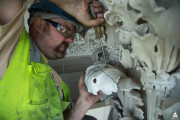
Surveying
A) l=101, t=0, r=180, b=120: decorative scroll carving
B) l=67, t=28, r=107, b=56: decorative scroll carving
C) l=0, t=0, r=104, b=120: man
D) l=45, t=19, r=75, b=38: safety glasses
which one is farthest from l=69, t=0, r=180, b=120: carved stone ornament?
l=67, t=28, r=107, b=56: decorative scroll carving

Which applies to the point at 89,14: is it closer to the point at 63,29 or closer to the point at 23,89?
the point at 63,29

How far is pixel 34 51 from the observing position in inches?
32.4

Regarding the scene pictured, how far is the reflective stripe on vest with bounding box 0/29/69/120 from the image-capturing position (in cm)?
70

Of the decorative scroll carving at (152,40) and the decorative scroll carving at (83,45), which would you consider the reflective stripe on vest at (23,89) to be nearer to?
the decorative scroll carving at (152,40)

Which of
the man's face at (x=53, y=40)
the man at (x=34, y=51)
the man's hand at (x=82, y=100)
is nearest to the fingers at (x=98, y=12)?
the man at (x=34, y=51)

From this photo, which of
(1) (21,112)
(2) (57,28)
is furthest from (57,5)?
(1) (21,112)

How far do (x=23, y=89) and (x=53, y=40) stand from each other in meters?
0.33

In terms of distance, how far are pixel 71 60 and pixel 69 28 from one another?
0.74 meters

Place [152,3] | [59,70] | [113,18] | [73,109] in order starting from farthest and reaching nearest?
1. [59,70]
2. [73,109]
3. [113,18]
4. [152,3]

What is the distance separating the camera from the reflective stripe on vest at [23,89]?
27.6 inches

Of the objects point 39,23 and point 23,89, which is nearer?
point 23,89

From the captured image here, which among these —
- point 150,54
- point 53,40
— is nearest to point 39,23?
point 53,40

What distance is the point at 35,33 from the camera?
939 mm

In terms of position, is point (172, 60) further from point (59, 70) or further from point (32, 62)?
point (59, 70)
